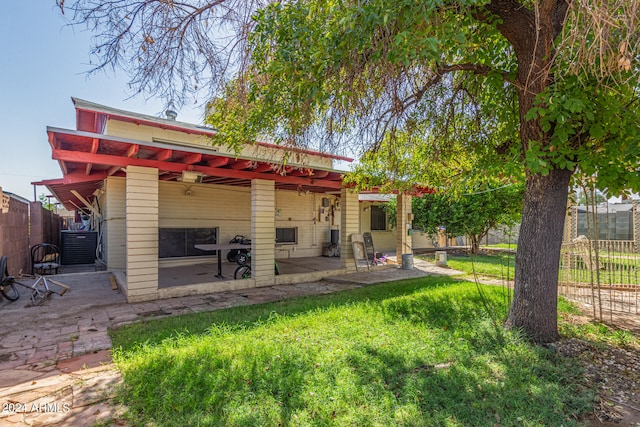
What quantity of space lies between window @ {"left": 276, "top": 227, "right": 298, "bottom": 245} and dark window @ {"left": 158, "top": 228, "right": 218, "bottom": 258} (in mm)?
2424

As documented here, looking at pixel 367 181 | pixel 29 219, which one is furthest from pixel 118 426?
pixel 29 219

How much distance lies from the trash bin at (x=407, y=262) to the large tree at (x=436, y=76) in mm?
5131

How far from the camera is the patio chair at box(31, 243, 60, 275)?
814 cm

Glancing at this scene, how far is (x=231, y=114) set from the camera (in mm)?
4570

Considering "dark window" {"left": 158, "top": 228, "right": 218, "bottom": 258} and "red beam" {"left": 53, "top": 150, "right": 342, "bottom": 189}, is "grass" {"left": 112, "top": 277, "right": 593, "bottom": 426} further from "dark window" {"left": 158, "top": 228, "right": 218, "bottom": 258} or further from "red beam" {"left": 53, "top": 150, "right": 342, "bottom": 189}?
"dark window" {"left": 158, "top": 228, "right": 218, "bottom": 258}

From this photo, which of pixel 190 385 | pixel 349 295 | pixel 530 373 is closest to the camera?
pixel 190 385

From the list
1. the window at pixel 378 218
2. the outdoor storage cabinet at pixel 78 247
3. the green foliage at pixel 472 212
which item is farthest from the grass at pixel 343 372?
the window at pixel 378 218

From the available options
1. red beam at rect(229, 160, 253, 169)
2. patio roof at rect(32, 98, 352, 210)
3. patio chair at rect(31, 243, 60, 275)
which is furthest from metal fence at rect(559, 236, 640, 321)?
patio chair at rect(31, 243, 60, 275)

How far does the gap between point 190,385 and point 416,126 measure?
4.81m

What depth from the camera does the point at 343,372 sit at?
2.95m

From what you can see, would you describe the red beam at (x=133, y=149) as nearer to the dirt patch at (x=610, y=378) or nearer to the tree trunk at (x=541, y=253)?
the tree trunk at (x=541, y=253)

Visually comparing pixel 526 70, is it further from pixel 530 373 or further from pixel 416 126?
pixel 530 373

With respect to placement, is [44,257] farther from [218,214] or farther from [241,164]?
[241,164]

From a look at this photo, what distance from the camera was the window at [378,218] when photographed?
49.2 feet
